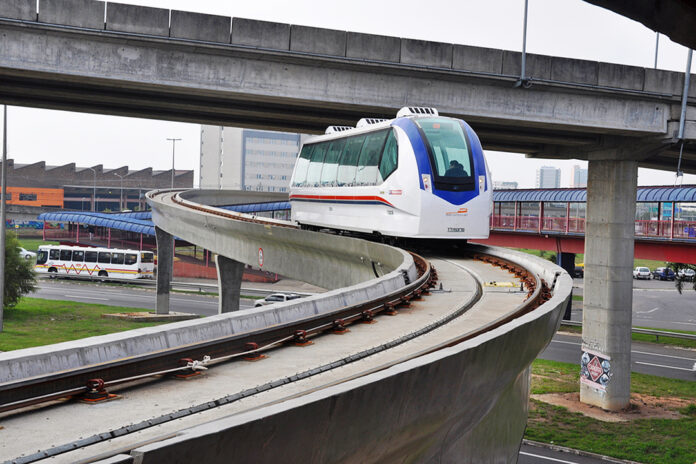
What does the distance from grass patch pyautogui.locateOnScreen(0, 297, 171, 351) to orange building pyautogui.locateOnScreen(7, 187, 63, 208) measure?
224 feet

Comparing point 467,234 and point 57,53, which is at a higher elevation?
point 57,53

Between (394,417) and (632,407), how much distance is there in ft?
73.7

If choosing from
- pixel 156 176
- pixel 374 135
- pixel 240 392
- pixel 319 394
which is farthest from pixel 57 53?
pixel 156 176

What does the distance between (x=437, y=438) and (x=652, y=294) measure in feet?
191

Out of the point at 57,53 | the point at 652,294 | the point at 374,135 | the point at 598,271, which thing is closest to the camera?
the point at 57,53

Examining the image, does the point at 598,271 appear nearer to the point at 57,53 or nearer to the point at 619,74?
the point at 619,74

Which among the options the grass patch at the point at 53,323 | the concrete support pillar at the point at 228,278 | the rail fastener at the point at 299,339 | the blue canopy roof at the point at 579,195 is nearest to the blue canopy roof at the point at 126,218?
→ the grass patch at the point at 53,323

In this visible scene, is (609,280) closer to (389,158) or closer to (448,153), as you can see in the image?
(448,153)

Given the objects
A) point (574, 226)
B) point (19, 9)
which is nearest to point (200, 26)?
point (19, 9)

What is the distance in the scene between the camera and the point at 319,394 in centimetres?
493

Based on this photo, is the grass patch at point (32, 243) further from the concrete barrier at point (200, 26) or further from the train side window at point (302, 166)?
the concrete barrier at point (200, 26)

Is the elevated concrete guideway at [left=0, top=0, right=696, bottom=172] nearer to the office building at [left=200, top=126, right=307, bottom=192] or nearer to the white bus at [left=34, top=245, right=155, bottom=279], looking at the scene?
the white bus at [left=34, top=245, right=155, bottom=279]

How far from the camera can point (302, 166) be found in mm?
25297

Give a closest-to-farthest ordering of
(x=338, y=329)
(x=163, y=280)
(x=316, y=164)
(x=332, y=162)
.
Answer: (x=338, y=329), (x=332, y=162), (x=316, y=164), (x=163, y=280)
